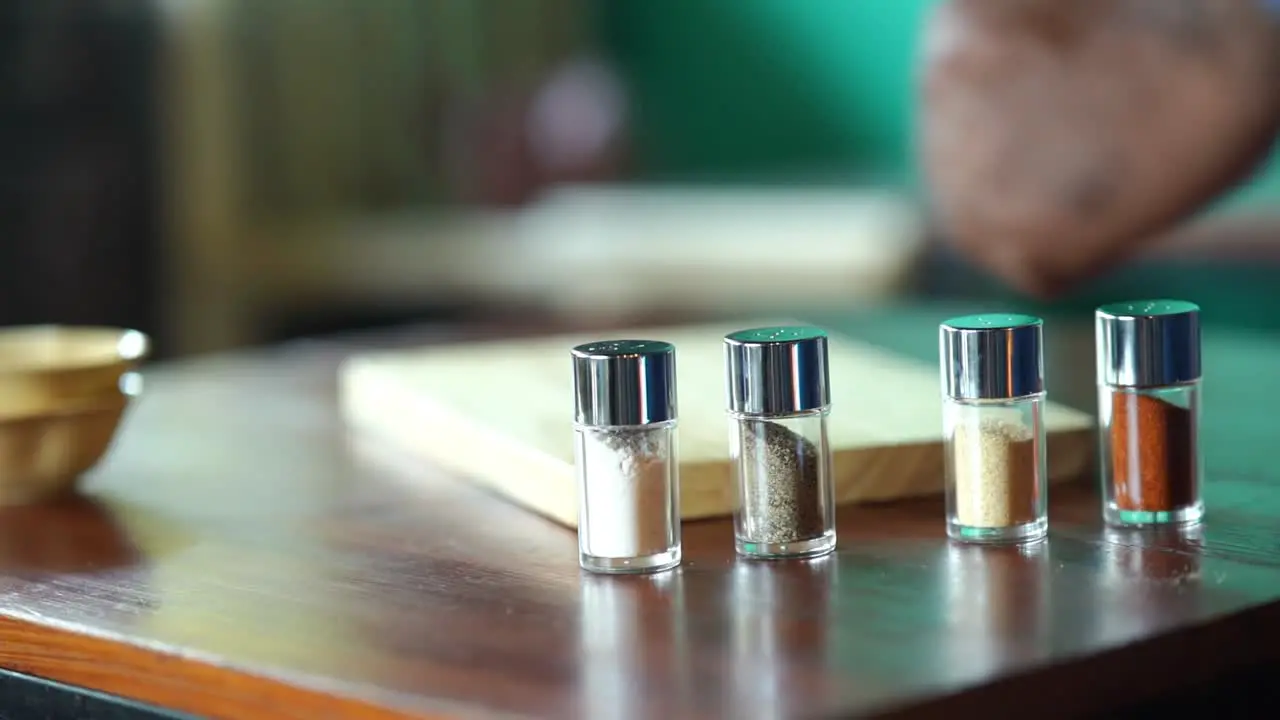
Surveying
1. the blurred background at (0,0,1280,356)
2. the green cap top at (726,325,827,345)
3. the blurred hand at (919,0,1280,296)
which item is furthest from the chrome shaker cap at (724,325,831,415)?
the blurred background at (0,0,1280,356)

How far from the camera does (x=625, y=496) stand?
0.71 meters

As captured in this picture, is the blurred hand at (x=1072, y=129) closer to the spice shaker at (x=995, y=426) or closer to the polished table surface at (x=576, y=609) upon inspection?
the polished table surface at (x=576, y=609)

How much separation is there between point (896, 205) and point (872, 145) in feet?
3.38

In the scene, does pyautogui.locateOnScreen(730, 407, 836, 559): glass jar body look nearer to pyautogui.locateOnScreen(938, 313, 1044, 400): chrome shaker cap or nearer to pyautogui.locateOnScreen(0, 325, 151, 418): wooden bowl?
pyautogui.locateOnScreen(938, 313, 1044, 400): chrome shaker cap

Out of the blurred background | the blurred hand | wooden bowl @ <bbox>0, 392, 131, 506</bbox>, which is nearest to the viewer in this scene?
wooden bowl @ <bbox>0, 392, 131, 506</bbox>

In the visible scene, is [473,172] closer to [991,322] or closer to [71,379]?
[71,379]

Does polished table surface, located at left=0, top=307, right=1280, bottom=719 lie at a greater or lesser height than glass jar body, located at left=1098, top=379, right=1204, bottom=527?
lesser

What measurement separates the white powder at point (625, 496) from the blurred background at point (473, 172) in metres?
1.61

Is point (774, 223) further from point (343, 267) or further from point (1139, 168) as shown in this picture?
point (1139, 168)

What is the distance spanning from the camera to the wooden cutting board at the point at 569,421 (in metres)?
0.82

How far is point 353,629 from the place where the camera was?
2.11 feet

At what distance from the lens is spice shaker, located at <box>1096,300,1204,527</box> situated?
2.39 feet

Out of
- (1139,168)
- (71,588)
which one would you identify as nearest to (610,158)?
(1139,168)

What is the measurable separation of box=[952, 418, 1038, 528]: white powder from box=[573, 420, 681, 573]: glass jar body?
5.0 inches
